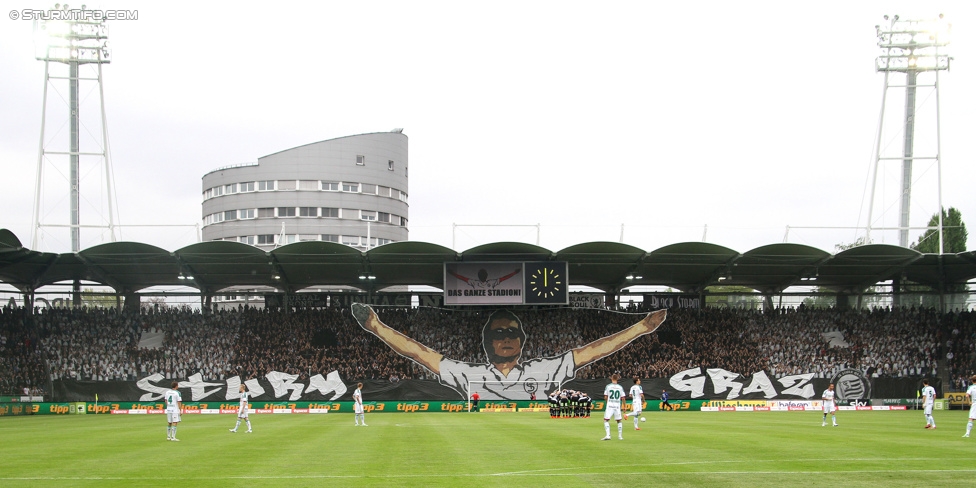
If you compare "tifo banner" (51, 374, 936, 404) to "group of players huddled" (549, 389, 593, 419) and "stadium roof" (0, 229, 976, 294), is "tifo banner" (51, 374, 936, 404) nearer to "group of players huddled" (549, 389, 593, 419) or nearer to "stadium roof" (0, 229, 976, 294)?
"stadium roof" (0, 229, 976, 294)

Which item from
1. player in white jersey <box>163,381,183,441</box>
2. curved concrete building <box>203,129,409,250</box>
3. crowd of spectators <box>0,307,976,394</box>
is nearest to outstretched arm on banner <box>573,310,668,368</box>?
crowd of spectators <box>0,307,976,394</box>

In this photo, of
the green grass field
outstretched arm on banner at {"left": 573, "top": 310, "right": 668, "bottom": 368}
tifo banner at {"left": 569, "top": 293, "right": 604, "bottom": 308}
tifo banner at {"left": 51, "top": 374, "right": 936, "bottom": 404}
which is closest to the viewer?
the green grass field

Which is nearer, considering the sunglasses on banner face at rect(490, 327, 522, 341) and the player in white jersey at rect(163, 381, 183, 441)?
the player in white jersey at rect(163, 381, 183, 441)

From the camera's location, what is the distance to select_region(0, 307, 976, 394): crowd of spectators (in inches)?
2148

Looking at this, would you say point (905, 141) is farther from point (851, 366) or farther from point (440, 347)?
point (440, 347)

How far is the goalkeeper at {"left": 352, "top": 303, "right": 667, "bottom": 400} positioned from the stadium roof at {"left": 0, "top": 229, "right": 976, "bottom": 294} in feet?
12.7

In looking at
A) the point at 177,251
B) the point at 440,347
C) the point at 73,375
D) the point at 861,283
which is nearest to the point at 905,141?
the point at 861,283

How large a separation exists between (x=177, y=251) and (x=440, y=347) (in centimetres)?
1803

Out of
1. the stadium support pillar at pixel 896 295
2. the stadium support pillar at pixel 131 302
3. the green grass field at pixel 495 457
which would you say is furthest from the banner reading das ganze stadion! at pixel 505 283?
the green grass field at pixel 495 457

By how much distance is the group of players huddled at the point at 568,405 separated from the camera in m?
40.2

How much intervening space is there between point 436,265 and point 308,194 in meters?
41.7

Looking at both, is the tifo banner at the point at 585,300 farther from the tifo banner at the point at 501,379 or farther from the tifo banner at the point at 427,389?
the tifo banner at the point at 427,389

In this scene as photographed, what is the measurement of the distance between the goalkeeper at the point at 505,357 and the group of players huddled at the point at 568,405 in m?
13.1

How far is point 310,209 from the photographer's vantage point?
312 ft
